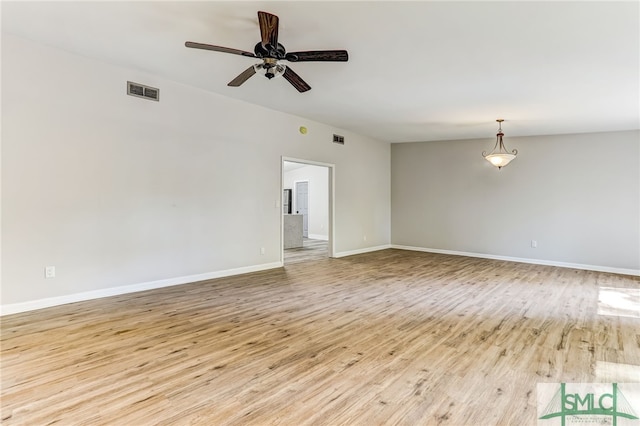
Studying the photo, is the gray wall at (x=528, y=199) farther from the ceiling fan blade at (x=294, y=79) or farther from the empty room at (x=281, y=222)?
the ceiling fan blade at (x=294, y=79)

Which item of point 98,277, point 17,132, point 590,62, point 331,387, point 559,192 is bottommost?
point 331,387

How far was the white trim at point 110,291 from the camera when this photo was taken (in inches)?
138

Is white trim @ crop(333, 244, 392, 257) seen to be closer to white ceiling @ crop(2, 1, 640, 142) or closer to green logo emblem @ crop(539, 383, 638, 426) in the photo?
white ceiling @ crop(2, 1, 640, 142)

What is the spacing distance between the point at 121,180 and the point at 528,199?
7723 mm

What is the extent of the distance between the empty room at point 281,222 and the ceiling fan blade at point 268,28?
0.02m

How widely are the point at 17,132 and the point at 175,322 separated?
8.38 feet

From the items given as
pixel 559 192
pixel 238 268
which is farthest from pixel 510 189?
pixel 238 268

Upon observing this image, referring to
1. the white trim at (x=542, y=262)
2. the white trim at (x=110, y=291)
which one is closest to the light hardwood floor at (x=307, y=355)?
the white trim at (x=110, y=291)

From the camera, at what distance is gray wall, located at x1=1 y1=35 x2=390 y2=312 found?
3.50 meters

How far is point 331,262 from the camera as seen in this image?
271 inches

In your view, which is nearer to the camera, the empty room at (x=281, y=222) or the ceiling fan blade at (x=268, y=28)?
the empty room at (x=281, y=222)

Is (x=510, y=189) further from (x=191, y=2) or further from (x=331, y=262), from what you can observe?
(x=191, y=2)

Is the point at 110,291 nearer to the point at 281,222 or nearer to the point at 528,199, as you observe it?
the point at 281,222

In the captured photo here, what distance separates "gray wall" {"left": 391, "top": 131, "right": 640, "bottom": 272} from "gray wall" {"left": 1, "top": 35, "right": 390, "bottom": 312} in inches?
163
